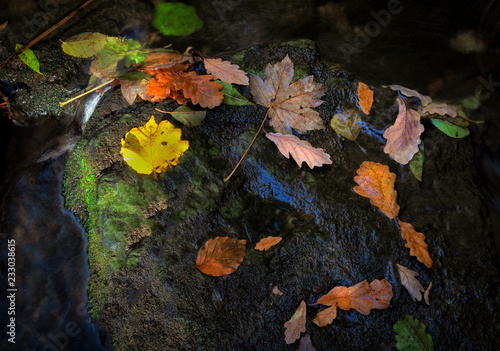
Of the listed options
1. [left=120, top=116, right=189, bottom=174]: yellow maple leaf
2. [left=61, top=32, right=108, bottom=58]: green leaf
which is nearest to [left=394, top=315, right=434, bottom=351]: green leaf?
[left=120, top=116, right=189, bottom=174]: yellow maple leaf

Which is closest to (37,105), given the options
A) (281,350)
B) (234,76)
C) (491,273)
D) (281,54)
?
(234,76)

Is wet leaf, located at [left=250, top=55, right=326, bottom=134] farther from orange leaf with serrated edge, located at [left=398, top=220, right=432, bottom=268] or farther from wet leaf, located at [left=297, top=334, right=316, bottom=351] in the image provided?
wet leaf, located at [left=297, top=334, right=316, bottom=351]

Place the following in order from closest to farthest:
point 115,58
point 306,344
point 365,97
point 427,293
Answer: point 306,344 < point 427,293 < point 365,97 < point 115,58

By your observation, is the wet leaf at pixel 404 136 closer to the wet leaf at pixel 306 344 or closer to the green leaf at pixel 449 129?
the green leaf at pixel 449 129

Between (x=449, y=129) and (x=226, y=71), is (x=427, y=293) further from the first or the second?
(x=226, y=71)

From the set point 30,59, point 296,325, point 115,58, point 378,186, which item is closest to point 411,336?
point 296,325

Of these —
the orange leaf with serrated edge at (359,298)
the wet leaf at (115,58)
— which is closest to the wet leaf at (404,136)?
the orange leaf with serrated edge at (359,298)
